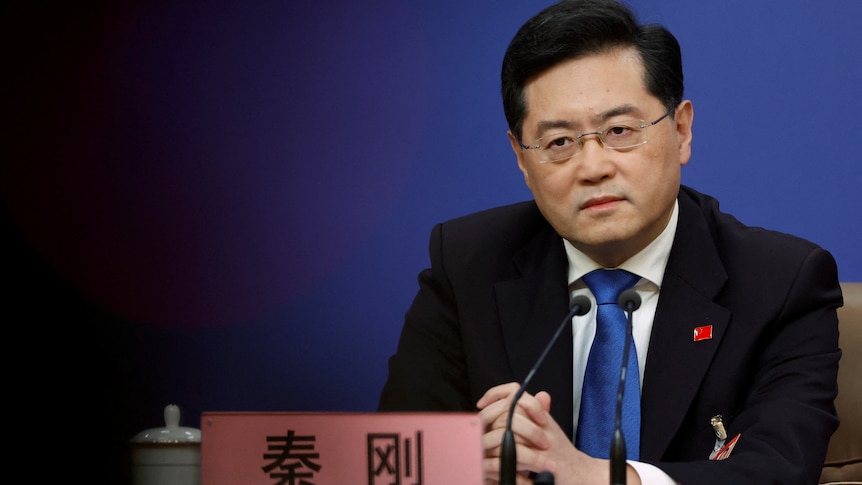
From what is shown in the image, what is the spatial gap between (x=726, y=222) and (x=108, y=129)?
4.50ft

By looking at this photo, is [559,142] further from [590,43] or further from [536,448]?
[536,448]

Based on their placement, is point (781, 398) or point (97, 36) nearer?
point (781, 398)

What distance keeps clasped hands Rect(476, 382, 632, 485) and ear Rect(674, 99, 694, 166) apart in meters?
0.60

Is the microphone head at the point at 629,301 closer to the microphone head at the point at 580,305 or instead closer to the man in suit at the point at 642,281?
the microphone head at the point at 580,305

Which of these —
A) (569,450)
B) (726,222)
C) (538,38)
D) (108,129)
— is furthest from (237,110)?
(569,450)

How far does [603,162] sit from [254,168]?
1.00 meters

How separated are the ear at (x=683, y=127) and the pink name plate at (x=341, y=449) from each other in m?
0.85

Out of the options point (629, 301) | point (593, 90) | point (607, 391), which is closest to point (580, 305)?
point (629, 301)

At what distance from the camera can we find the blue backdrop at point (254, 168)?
2.37 meters

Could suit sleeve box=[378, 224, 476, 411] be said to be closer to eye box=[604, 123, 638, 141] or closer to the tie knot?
the tie knot

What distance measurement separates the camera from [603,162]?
1.70m

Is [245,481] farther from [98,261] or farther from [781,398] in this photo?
[98,261]

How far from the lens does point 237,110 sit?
7.96 ft

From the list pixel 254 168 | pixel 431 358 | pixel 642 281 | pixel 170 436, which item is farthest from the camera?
pixel 254 168
